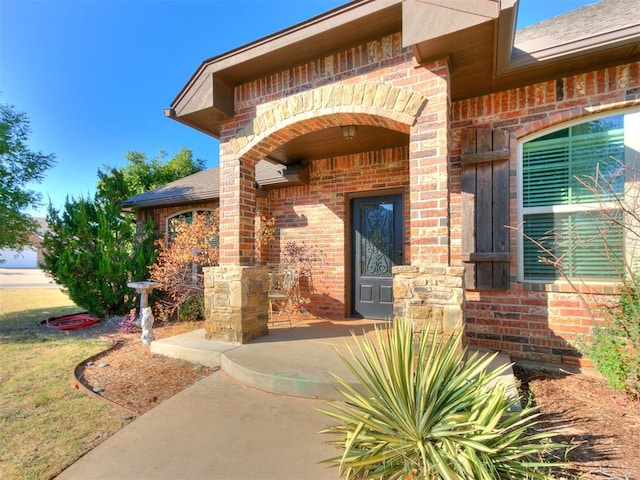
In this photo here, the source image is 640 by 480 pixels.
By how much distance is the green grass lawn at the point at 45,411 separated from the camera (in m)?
2.18

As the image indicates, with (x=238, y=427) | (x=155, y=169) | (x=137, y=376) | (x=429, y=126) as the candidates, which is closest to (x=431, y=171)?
(x=429, y=126)

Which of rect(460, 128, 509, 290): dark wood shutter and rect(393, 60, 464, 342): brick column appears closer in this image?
rect(393, 60, 464, 342): brick column

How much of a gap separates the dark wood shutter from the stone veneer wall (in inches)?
47.2

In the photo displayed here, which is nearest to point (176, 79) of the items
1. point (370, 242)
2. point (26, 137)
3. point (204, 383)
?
point (26, 137)

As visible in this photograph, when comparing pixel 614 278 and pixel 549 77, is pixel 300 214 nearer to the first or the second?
pixel 549 77

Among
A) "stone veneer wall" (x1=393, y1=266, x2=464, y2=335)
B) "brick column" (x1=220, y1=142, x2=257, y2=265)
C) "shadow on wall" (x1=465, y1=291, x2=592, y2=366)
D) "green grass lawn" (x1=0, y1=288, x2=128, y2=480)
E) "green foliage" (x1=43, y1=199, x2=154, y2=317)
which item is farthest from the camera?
"green foliage" (x1=43, y1=199, x2=154, y2=317)

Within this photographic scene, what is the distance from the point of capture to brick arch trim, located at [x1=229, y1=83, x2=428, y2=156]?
3.05 metres

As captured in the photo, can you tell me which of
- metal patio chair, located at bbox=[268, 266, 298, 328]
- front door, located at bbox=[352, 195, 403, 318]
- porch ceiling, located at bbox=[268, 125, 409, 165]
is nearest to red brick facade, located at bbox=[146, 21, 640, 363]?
porch ceiling, located at bbox=[268, 125, 409, 165]

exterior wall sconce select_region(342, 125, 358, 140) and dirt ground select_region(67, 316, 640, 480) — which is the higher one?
exterior wall sconce select_region(342, 125, 358, 140)

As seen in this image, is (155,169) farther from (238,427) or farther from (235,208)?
(238,427)

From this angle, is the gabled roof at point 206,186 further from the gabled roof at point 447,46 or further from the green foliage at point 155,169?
the green foliage at point 155,169

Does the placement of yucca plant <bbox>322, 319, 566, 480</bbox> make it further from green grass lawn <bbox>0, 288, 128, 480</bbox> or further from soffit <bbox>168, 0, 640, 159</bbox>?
soffit <bbox>168, 0, 640, 159</bbox>

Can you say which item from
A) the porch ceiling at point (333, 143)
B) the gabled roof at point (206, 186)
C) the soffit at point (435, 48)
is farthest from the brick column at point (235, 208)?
the gabled roof at point (206, 186)

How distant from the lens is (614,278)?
3.36 m
